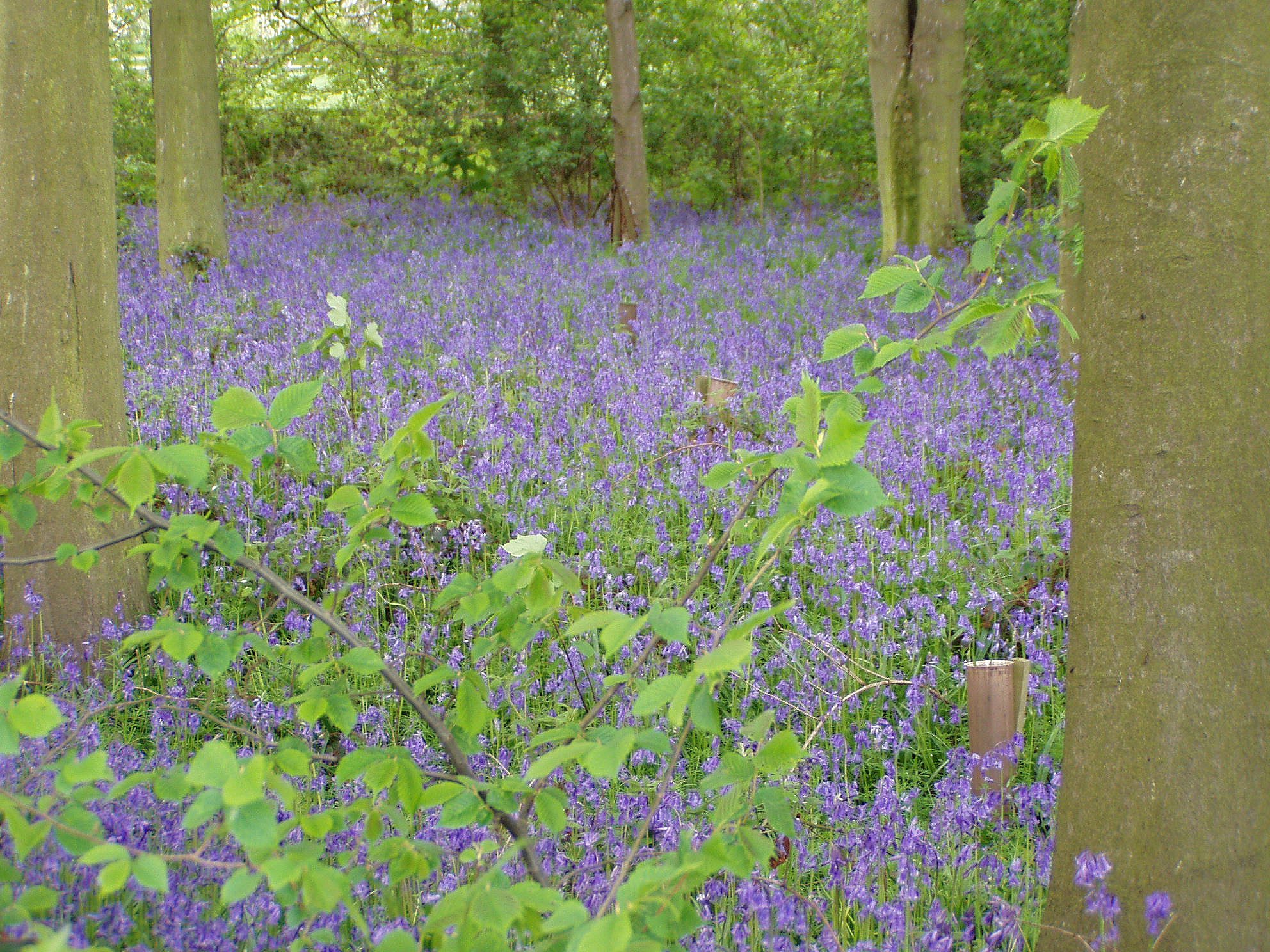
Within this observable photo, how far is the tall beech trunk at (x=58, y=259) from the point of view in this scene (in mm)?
3354

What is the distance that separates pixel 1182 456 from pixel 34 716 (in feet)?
5.67

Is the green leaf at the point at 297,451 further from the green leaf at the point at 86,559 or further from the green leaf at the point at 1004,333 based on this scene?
the green leaf at the point at 1004,333

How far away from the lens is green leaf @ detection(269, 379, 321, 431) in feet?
5.15

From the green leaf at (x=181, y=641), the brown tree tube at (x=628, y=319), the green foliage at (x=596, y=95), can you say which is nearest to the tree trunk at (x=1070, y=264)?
the brown tree tube at (x=628, y=319)

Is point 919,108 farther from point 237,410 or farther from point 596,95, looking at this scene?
point 237,410

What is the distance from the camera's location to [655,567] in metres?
3.81

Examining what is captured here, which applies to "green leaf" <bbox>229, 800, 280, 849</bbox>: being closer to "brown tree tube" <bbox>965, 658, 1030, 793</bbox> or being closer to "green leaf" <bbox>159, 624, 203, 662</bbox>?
"green leaf" <bbox>159, 624, 203, 662</bbox>

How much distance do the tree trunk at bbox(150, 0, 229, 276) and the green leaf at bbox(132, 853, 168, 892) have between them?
8890 millimetres

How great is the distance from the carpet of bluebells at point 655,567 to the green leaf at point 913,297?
39.2 inches

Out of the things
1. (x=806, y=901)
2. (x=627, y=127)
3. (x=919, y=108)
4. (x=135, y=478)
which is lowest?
(x=806, y=901)

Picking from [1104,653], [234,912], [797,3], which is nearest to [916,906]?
[1104,653]

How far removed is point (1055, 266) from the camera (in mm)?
10109

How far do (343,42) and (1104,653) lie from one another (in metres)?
12.8

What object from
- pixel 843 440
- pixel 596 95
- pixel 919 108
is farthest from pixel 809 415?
pixel 596 95
